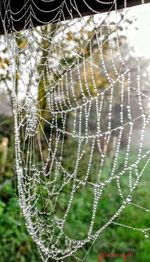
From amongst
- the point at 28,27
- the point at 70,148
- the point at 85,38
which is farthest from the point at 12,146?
the point at 28,27

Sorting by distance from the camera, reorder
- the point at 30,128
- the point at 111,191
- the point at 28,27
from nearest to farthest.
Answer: the point at 28,27 → the point at 30,128 → the point at 111,191

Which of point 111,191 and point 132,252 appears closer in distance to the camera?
point 132,252

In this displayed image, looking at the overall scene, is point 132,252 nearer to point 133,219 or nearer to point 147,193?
point 133,219

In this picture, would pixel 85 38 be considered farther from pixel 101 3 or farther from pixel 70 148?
pixel 101 3

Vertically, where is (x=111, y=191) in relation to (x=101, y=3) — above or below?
below

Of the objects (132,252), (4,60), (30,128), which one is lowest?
(132,252)

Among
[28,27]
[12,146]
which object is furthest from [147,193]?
[28,27]

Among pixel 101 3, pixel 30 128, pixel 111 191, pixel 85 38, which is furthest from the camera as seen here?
pixel 111 191
